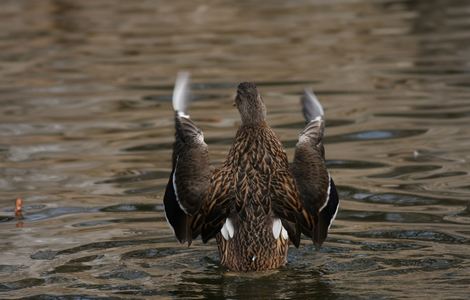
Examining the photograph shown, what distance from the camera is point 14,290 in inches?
311

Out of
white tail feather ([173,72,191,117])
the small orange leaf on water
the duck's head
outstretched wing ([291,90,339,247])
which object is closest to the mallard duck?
outstretched wing ([291,90,339,247])

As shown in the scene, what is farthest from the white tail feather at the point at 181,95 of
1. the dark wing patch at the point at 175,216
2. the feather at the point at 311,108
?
the feather at the point at 311,108

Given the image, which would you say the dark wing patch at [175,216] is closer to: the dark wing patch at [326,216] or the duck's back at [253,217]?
the duck's back at [253,217]

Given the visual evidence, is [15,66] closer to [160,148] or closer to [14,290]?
[160,148]

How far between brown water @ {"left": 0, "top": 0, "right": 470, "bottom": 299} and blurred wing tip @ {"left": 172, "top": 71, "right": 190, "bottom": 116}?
96 centimetres

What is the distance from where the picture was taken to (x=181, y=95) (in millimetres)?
8953

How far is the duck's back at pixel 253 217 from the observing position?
824cm

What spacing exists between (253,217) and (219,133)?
4.67 meters

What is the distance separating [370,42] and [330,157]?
7.11m

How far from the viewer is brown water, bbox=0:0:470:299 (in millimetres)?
8125

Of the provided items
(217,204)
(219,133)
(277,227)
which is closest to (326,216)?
(277,227)

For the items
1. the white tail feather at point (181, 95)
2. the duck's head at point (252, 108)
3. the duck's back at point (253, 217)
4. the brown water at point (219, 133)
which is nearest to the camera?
the brown water at point (219, 133)

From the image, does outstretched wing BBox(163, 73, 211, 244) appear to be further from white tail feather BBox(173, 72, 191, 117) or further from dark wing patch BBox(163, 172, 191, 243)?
white tail feather BBox(173, 72, 191, 117)

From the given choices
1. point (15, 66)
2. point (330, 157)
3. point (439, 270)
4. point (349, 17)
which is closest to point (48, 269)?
point (439, 270)
